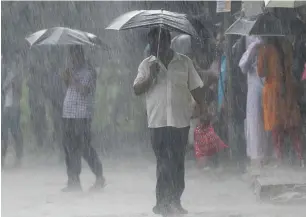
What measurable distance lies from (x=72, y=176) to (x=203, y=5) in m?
4.47

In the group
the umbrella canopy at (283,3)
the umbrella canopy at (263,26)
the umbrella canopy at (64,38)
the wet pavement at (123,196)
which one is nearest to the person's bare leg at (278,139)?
the wet pavement at (123,196)

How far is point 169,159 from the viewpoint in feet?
23.3

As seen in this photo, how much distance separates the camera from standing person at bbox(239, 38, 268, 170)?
9.03 meters

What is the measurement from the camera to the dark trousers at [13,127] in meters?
10.7

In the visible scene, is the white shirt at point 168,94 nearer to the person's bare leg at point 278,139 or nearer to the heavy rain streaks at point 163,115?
the heavy rain streaks at point 163,115

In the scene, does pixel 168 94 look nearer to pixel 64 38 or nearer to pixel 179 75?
pixel 179 75

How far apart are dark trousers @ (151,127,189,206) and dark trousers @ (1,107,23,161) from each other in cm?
406

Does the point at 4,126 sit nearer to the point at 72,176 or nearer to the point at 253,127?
the point at 72,176

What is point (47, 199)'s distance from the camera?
28.4 ft

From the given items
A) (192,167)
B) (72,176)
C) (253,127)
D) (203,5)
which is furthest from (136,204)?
(203,5)

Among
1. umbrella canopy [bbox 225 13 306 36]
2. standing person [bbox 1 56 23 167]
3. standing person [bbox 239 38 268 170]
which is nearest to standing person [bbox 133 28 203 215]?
umbrella canopy [bbox 225 13 306 36]

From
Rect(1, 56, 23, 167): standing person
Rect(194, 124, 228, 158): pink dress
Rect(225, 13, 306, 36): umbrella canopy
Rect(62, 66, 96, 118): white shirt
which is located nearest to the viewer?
Rect(225, 13, 306, 36): umbrella canopy

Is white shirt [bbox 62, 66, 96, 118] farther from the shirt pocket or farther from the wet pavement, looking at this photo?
the shirt pocket

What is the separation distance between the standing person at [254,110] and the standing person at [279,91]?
180mm
